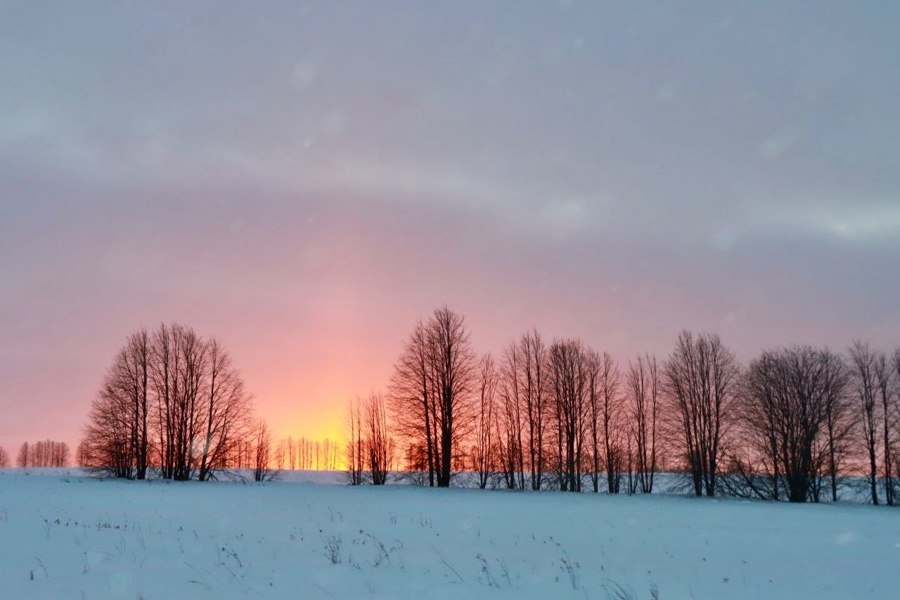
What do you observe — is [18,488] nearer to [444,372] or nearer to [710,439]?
[444,372]

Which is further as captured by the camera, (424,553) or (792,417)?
(792,417)

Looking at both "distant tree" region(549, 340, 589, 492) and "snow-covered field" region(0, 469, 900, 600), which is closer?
"snow-covered field" region(0, 469, 900, 600)

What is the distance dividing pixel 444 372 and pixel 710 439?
22949 millimetres

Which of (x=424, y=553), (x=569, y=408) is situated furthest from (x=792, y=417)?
(x=424, y=553)

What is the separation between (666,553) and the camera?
770 inches

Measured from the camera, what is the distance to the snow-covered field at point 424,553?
551 inches

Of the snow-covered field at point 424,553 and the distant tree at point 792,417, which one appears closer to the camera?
the snow-covered field at point 424,553

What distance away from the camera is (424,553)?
1855 centimetres

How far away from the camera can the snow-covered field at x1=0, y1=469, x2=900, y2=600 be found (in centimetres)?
1399

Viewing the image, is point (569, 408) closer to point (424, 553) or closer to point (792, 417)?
point (792, 417)

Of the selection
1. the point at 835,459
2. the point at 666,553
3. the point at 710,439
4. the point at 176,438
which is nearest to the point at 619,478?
the point at 710,439

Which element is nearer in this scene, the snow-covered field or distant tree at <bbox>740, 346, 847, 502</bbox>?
the snow-covered field

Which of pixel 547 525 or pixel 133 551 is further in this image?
pixel 547 525

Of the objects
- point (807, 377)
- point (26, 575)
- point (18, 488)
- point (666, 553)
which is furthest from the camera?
point (807, 377)
